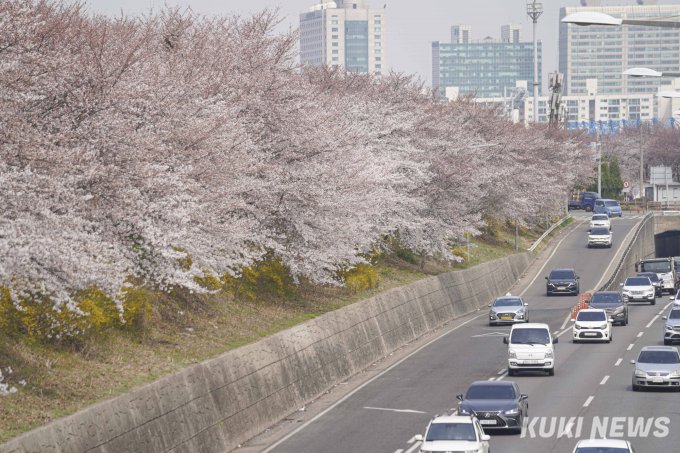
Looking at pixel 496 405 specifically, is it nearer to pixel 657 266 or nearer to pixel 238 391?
pixel 238 391

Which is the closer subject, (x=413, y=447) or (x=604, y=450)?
(x=604, y=450)

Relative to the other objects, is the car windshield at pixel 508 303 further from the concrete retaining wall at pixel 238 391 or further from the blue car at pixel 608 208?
the blue car at pixel 608 208

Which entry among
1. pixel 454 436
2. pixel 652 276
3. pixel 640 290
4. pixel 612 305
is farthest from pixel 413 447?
pixel 652 276

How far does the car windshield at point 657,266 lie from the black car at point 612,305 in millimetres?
20425

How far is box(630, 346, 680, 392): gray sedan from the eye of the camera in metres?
25.5

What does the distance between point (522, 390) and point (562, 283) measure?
3139cm

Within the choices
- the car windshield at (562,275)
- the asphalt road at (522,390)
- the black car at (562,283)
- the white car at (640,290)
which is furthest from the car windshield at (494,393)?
the car windshield at (562,275)

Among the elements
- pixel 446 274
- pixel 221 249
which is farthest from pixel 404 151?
pixel 221 249

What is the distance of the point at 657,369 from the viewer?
25688mm

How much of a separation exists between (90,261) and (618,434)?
12.8 m

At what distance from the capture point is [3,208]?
1406cm

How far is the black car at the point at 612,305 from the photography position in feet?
142

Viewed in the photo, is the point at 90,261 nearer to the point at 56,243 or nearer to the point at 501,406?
the point at 56,243

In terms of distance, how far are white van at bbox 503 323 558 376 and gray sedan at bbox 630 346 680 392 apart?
3464 millimetres
